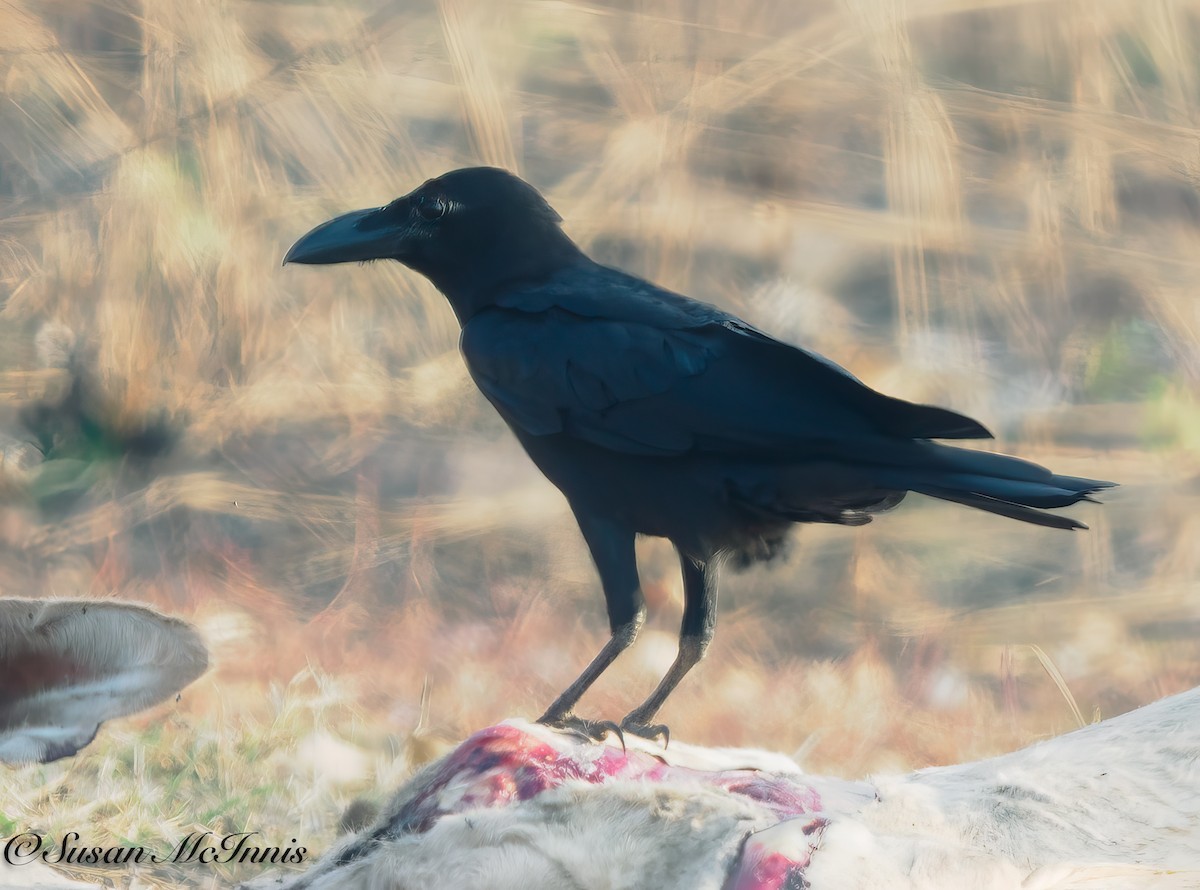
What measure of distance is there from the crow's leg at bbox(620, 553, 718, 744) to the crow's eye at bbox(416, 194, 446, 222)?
0.82 m

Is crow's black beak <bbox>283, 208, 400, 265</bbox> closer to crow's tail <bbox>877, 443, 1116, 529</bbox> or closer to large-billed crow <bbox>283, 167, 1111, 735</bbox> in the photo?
large-billed crow <bbox>283, 167, 1111, 735</bbox>

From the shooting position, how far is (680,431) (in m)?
2.23

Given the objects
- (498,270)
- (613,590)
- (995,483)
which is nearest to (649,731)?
(613,590)

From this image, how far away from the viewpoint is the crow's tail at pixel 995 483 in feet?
6.35

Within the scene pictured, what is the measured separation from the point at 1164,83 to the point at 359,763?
3581mm

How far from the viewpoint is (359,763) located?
273cm

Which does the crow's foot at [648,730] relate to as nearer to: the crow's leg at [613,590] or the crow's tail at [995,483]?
the crow's leg at [613,590]

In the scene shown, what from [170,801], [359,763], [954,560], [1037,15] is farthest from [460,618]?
[1037,15]

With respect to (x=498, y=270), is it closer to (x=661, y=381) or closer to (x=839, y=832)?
(x=661, y=381)

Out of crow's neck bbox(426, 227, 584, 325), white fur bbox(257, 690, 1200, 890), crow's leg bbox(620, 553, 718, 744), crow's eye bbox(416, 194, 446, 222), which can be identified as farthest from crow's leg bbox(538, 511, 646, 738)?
crow's eye bbox(416, 194, 446, 222)

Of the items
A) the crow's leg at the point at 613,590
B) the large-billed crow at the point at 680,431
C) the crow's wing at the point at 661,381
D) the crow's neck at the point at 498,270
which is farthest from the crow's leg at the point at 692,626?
the crow's neck at the point at 498,270

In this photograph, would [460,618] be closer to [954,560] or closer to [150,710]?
[150,710]

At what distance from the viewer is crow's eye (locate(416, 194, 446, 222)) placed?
2.48 m

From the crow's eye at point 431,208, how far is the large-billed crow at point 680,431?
0.16 metres
